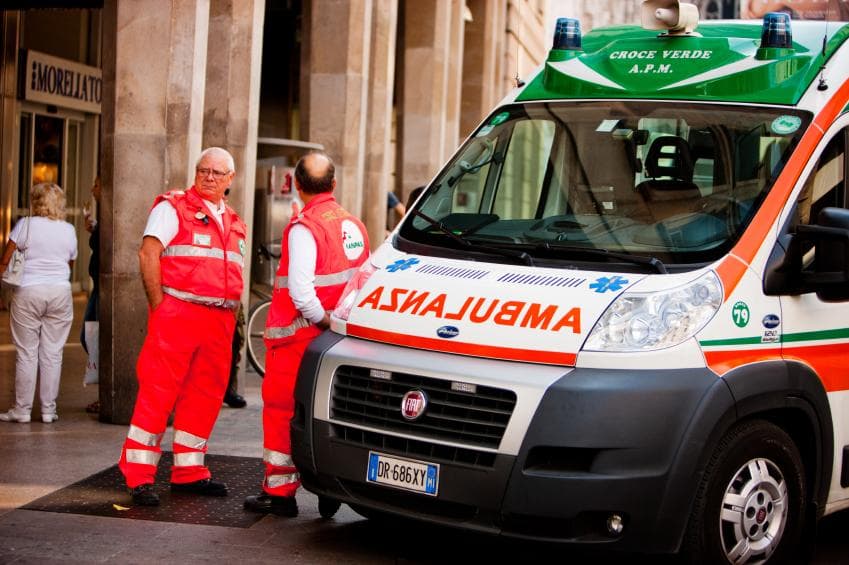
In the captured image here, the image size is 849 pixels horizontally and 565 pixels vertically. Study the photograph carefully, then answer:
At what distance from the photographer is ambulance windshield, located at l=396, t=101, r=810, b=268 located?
246 inches

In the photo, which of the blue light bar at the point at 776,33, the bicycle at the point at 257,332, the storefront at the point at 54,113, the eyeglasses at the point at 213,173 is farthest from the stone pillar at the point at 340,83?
the blue light bar at the point at 776,33

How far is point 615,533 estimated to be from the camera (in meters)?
5.68

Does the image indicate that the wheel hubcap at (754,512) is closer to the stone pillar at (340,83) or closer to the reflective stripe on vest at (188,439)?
the reflective stripe on vest at (188,439)

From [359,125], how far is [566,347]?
10745 mm

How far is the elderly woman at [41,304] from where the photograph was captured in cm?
985

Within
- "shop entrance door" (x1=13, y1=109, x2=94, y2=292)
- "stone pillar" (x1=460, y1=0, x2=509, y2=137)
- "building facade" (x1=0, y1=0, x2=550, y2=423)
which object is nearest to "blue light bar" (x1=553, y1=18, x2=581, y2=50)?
"building facade" (x1=0, y1=0, x2=550, y2=423)

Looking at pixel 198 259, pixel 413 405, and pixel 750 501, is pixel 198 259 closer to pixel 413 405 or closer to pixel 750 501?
pixel 413 405

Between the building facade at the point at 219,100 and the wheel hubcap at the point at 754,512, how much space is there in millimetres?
3331

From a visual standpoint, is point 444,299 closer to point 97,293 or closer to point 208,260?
point 208,260

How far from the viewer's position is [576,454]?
564 cm

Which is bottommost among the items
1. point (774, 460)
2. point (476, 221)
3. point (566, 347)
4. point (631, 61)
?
point (774, 460)

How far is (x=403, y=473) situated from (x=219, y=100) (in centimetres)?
659

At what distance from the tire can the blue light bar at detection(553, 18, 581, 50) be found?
2.28 meters

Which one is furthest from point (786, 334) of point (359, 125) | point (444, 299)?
point (359, 125)
